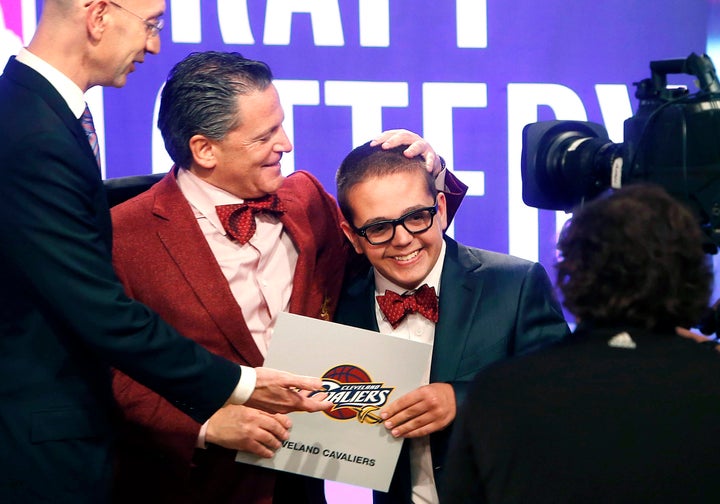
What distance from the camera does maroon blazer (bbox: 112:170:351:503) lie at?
2.17 meters

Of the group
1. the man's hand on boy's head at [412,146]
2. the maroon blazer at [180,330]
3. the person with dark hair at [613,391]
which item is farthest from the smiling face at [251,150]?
the person with dark hair at [613,391]

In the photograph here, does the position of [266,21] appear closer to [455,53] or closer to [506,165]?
[455,53]

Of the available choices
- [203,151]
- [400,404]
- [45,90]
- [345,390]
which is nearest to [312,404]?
[345,390]

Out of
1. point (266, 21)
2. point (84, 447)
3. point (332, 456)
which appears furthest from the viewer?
point (266, 21)

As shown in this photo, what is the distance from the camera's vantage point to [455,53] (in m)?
3.43

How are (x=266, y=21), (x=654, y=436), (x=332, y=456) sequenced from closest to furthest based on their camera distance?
(x=654, y=436) < (x=332, y=456) < (x=266, y=21)

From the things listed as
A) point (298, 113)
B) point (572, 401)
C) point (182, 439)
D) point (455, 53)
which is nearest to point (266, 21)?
point (298, 113)

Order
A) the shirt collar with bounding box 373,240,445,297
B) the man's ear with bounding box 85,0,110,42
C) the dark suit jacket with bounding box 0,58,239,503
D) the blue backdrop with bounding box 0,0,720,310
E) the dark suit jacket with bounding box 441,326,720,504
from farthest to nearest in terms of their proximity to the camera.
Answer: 1. the blue backdrop with bounding box 0,0,720,310
2. the shirt collar with bounding box 373,240,445,297
3. the man's ear with bounding box 85,0,110,42
4. the dark suit jacket with bounding box 0,58,239,503
5. the dark suit jacket with bounding box 441,326,720,504

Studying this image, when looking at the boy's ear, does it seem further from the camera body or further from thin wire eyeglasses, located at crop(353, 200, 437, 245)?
the camera body

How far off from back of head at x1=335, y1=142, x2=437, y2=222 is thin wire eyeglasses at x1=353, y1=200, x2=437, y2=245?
0.06m

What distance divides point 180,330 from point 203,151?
0.43 meters

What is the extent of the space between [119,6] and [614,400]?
4.11 feet

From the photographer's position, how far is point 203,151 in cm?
232

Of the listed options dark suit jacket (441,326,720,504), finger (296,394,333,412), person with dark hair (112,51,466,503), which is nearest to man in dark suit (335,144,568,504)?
person with dark hair (112,51,466,503)
